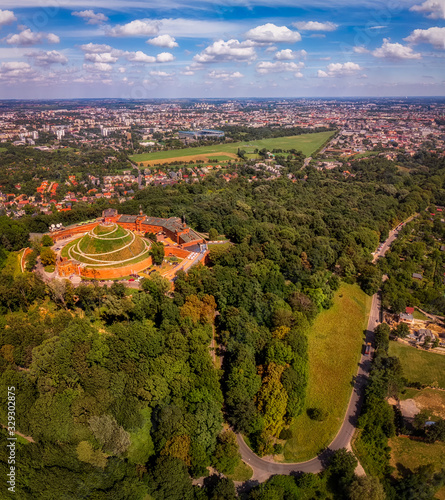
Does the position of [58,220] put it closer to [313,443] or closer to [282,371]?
[282,371]

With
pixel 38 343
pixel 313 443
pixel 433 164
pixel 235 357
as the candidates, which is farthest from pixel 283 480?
pixel 433 164

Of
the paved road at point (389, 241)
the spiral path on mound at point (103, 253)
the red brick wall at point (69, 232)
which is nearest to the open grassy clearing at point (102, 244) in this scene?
the spiral path on mound at point (103, 253)

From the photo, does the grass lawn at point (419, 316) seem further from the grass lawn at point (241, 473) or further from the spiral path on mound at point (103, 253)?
the spiral path on mound at point (103, 253)

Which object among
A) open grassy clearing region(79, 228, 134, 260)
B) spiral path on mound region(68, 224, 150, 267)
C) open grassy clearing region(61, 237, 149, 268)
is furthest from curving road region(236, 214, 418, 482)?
open grassy clearing region(79, 228, 134, 260)

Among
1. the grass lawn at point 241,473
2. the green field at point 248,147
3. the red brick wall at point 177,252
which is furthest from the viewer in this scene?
the green field at point 248,147

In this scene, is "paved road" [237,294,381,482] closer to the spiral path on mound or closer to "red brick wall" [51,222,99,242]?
the spiral path on mound

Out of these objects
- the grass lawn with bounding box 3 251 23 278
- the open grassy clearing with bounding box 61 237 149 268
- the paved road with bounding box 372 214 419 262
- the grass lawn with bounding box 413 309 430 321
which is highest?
the open grassy clearing with bounding box 61 237 149 268
